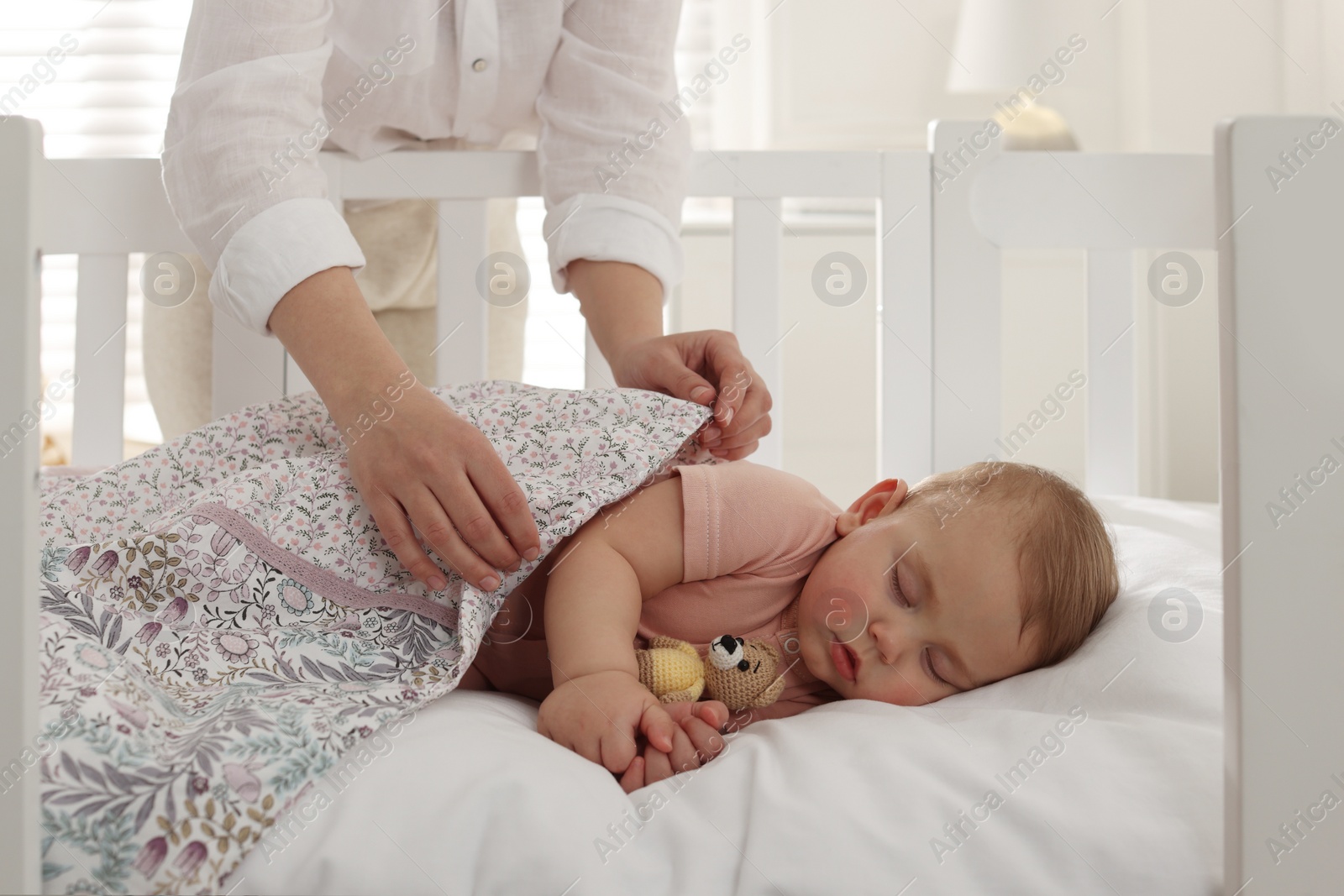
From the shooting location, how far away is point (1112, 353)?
4.00 ft

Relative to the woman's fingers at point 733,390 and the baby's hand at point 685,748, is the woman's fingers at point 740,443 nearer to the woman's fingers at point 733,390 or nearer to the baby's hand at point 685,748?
the woman's fingers at point 733,390

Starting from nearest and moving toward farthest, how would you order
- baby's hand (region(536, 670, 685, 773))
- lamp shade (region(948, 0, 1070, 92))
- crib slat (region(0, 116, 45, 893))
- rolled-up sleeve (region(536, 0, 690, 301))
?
crib slat (region(0, 116, 45, 893)), baby's hand (region(536, 670, 685, 773)), rolled-up sleeve (region(536, 0, 690, 301)), lamp shade (region(948, 0, 1070, 92))

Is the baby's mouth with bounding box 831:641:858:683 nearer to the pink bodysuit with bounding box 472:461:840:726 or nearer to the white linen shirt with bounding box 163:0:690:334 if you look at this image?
the pink bodysuit with bounding box 472:461:840:726

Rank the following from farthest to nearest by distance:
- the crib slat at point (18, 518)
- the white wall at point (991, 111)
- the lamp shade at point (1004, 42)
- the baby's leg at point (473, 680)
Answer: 1. the white wall at point (991, 111)
2. the lamp shade at point (1004, 42)
3. the baby's leg at point (473, 680)
4. the crib slat at point (18, 518)

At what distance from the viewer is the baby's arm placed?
0.62 m

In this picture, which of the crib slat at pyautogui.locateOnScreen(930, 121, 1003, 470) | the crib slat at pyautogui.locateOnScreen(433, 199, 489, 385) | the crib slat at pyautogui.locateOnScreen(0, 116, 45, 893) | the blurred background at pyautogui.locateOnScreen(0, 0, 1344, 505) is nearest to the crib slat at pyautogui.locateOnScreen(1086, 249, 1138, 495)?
the crib slat at pyautogui.locateOnScreen(930, 121, 1003, 470)

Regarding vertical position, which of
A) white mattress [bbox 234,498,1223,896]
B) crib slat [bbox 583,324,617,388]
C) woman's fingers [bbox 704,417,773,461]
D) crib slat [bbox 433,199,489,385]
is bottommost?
white mattress [bbox 234,498,1223,896]

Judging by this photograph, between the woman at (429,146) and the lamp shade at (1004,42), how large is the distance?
43.5 inches

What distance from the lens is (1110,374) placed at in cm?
124

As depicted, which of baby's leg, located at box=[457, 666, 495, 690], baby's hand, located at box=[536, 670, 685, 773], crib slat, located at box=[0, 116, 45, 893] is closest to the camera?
crib slat, located at box=[0, 116, 45, 893]

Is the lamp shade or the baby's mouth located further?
the lamp shade

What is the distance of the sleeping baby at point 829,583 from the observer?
0.75 meters

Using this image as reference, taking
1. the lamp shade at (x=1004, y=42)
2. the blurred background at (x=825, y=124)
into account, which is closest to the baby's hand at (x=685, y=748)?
the blurred background at (x=825, y=124)

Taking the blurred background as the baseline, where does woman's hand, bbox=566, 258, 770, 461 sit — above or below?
below
